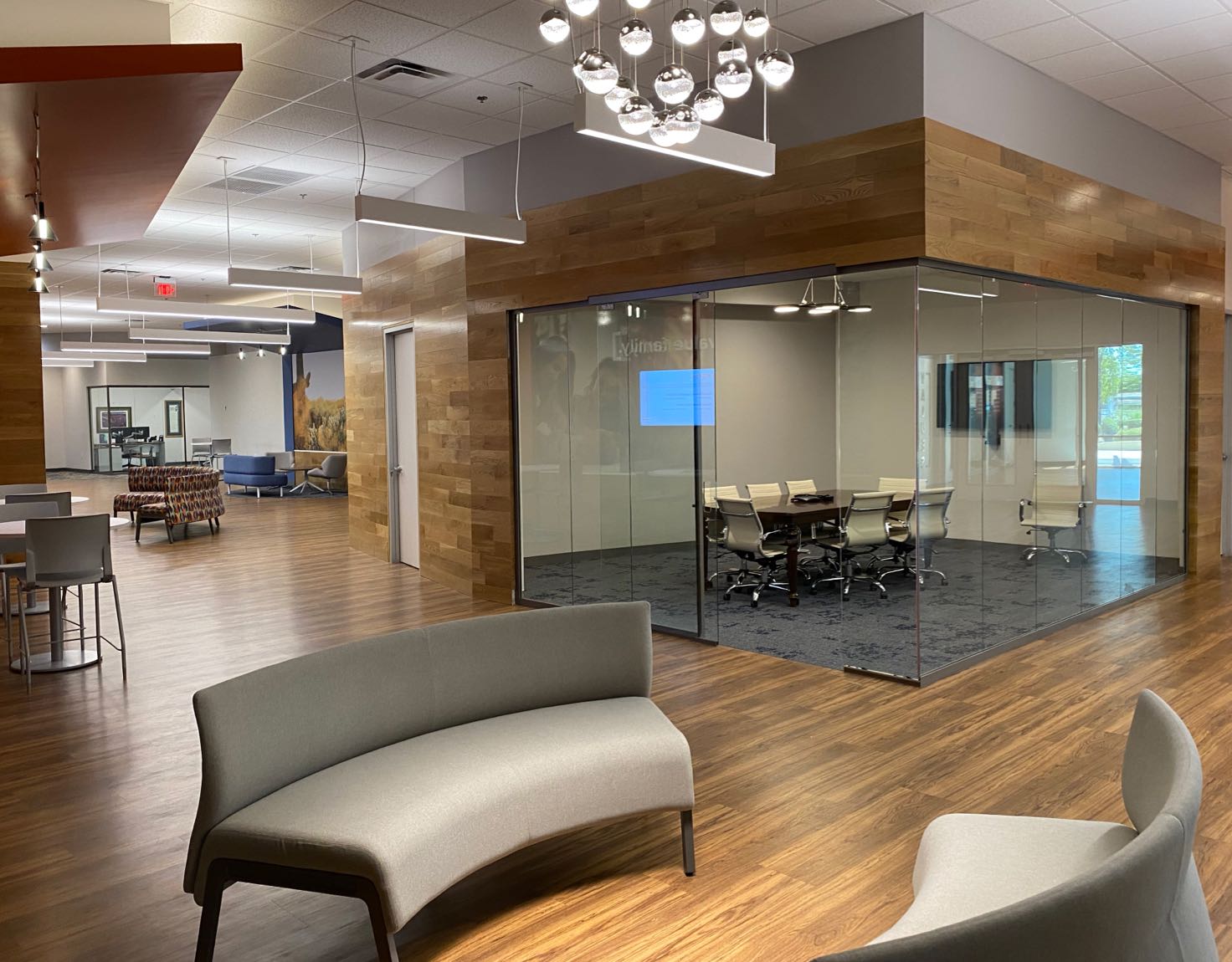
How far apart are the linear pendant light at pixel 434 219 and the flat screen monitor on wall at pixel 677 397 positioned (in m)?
1.42

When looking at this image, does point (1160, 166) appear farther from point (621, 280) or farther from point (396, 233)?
point (396, 233)

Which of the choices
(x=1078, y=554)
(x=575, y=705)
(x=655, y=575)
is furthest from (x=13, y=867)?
(x=1078, y=554)

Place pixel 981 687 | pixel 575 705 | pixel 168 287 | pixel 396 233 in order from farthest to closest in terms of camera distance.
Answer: pixel 168 287 < pixel 396 233 < pixel 981 687 < pixel 575 705

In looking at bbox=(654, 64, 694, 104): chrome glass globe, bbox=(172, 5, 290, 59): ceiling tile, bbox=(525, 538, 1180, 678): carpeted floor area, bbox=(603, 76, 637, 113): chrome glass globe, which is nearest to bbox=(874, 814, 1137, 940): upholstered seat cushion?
bbox=(654, 64, 694, 104): chrome glass globe

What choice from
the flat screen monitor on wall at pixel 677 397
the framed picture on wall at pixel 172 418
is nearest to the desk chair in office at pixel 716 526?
the flat screen monitor on wall at pixel 677 397

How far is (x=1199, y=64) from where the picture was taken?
6668 mm

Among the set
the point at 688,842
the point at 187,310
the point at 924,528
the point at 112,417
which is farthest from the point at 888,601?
the point at 112,417

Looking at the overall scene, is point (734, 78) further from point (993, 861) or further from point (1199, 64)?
point (1199, 64)

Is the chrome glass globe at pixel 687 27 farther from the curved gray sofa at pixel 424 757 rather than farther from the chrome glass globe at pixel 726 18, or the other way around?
the curved gray sofa at pixel 424 757

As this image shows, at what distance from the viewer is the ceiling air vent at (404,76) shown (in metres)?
6.46

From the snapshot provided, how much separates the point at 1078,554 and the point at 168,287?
1354 centimetres

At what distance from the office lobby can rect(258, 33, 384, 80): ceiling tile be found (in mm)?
44

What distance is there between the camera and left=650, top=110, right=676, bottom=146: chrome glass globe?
3.41 metres

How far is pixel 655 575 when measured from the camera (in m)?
7.39
